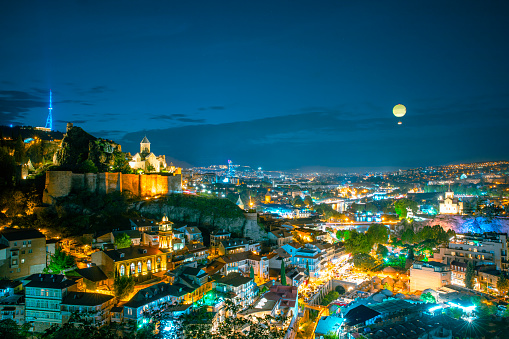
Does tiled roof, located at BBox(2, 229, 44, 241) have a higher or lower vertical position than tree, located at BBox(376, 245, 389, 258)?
higher

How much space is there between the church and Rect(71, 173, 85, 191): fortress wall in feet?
17.6

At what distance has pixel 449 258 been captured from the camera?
25.5m

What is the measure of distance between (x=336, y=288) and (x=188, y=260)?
9.51m

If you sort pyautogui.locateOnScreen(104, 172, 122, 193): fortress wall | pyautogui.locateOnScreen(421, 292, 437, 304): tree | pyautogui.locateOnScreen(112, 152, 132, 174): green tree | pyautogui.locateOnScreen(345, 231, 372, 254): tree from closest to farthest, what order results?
pyautogui.locateOnScreen(421, 292, 437, 304): tree → pyautogui.locateOnScreen(104, 172, 122, 193): fortress wall → pyautogui.locateOnScreen(112, 152, 132, 174): green tree → pyautogui.locateOnScreen(345, 231, 372, 254): tree

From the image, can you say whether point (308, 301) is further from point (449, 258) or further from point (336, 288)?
point (449, 258)

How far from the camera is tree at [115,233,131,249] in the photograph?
1927cm

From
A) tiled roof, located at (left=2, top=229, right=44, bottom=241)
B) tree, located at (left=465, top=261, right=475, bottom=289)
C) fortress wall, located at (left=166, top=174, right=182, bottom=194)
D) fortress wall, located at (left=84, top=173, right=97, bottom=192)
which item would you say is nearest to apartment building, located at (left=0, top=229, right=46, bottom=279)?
tiled roof, located at (left=2, top=229, right=44, bottom=241)

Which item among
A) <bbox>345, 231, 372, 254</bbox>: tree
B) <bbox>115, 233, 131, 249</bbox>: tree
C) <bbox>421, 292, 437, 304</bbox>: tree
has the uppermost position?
<bbox>115, 233, 131, 249</bbox>: tree

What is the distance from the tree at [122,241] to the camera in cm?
1927

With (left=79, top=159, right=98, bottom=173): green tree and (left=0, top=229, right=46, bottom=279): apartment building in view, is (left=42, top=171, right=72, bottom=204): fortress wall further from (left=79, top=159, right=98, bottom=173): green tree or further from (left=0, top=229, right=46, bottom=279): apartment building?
(left=0, top=229, right=46, bottom=279): apartment building

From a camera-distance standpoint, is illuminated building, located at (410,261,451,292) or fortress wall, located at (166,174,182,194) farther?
fortress wall, located at (166,174,182,194)

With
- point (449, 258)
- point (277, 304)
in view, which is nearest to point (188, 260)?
point (277, 304)

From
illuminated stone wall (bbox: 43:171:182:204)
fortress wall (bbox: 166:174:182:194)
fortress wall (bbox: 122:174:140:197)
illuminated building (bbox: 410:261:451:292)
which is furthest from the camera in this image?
fortress wall (bbox: 166:174:182:194)

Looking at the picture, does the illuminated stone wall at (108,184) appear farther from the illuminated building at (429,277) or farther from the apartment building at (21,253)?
the illuminated building at (429,277)
